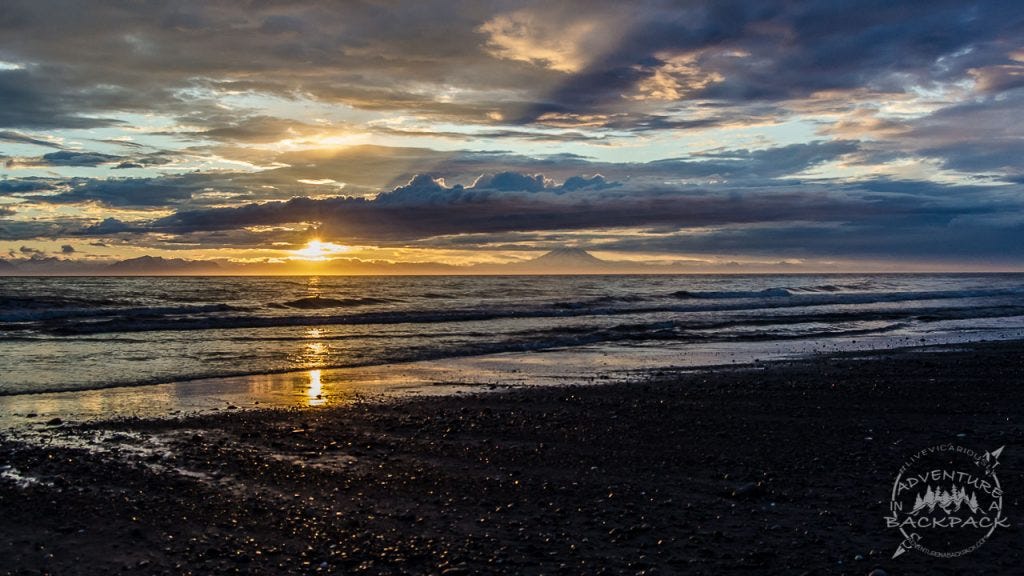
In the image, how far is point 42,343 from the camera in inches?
1054

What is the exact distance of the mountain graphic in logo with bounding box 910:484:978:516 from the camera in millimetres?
7465

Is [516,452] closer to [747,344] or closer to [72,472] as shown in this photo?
[72,472]

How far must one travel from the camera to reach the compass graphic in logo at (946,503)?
6676mm

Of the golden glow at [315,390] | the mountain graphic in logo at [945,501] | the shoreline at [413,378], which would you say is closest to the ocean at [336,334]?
the shoreline at [413,378]

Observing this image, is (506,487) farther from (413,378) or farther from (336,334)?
(336,334)

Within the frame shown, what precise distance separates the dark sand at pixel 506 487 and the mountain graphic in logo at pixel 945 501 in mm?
330

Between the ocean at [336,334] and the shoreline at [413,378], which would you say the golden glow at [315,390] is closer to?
the shoreline at [413,378]

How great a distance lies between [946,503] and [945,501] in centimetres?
6

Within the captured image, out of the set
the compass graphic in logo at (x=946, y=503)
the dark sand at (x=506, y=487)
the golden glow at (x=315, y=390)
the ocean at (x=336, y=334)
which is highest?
the compass graphic in logo at (x=946, y=503)

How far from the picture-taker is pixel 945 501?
7.62m

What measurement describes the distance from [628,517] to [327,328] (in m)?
30.7

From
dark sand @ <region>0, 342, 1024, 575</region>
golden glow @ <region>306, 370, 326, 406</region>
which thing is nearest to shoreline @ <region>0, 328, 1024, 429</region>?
golden glow @ <region>306, 370, 326, 406</region>

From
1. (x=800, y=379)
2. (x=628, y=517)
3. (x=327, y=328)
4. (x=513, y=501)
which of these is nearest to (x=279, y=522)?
(x=513, y=501)

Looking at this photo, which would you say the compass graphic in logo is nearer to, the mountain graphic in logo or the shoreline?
the mountain graphic in logo
